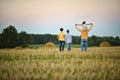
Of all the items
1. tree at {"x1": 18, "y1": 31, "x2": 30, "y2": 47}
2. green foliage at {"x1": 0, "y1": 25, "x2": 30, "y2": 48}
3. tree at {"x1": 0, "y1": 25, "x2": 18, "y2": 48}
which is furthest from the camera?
tree at {"x1": 18, "y1": 31, "x2": 30, "y2": 47}

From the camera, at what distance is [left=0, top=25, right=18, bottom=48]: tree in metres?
49.8

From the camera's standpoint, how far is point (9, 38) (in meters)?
54.2

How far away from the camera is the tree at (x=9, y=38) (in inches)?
1959

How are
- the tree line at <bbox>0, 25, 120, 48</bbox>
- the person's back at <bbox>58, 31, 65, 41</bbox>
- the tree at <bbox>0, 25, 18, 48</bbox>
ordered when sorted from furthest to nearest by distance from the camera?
1. the tree at <bbox>0, 25, 18, 48</bbox>
2. the tree line at <bbox>0, 25, 120, 48</bbox>
3. the person's back at <bbox>58, 31, 65, 41</bbox>

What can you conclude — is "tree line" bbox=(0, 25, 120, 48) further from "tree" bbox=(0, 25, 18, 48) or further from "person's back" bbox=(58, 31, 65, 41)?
"person's back" bbox=(58, 31, 65, 41)

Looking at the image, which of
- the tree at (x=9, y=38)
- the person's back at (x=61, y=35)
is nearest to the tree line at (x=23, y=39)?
the tree at (x=9, y=38)

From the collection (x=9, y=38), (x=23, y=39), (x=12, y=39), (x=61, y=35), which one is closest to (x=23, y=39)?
Result: (x=23, y=39)

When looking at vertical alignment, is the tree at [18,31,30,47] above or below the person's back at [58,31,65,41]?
below

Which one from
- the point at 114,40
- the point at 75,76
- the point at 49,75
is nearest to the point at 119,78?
the point at 75,76

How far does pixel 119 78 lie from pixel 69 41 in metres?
11.2

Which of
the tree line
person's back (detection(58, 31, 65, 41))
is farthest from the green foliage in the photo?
person's back (detection(58, 31, 65, 41))

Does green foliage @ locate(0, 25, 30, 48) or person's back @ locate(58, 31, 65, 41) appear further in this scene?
green foliage @ locate(0, 25, 30, 48)

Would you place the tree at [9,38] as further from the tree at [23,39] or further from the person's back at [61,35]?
the person's back at [61,35]

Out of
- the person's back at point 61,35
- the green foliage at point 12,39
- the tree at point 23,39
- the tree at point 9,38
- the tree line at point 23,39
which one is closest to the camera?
the person's back at point 61,35
